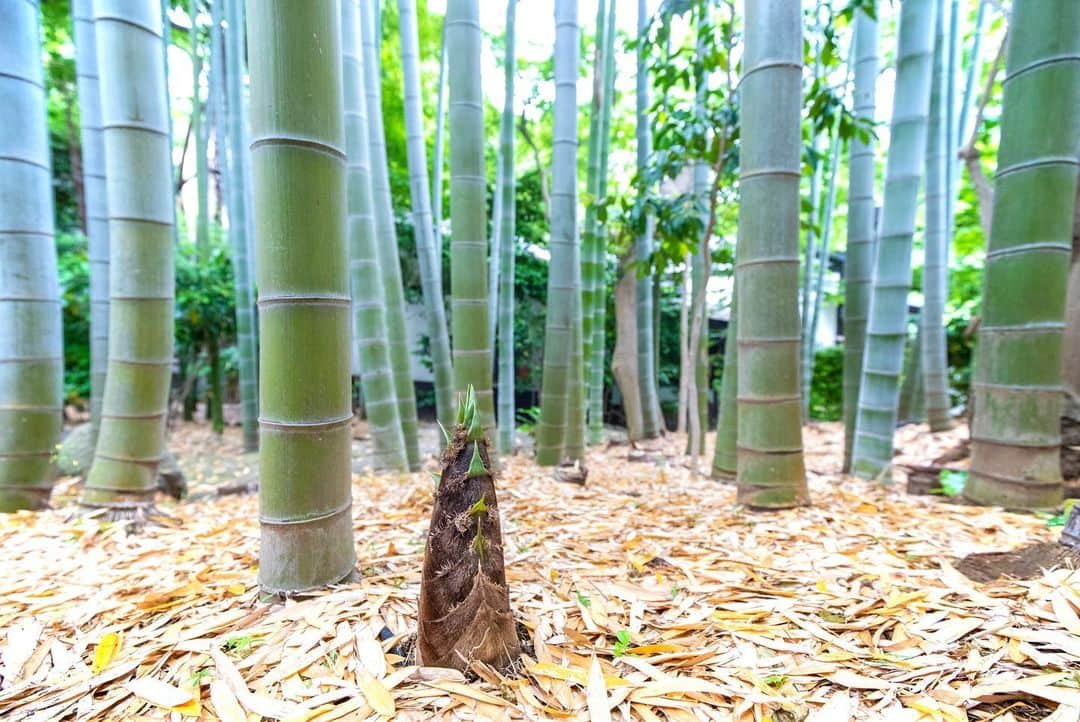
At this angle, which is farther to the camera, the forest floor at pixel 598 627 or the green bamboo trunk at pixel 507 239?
the green bamboo trunk at pixel 507 239

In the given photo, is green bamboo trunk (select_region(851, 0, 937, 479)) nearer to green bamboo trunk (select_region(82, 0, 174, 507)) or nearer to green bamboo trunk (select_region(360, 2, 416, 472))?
green bamboo trunk (select_region(360, 2, 416, 472))

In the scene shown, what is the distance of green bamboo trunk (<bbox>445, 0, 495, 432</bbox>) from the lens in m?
2.41

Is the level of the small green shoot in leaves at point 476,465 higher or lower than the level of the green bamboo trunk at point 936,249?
lower

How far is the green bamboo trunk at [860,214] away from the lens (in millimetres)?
2863

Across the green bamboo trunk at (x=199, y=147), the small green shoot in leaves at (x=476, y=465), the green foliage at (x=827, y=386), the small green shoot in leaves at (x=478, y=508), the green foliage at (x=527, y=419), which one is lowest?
the green foliage at (x=527, y=419)

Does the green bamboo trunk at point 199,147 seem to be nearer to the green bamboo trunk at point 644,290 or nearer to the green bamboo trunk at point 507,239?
the green bamboo trunk at point 507,239

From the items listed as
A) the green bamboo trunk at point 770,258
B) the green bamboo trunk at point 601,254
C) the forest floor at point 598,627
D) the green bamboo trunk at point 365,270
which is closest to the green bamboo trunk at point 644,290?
the green bamboo trunk at point 601,254

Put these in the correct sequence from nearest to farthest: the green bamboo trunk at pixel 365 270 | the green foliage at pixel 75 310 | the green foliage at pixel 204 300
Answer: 1. the green bamboo trunk at pixel 365 270
2. the green foliage at pixel 204 300
3. the green foliage at pixel 75 310

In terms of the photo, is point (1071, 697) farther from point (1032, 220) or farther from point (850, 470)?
point (850, 470)

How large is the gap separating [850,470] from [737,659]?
7.70ft

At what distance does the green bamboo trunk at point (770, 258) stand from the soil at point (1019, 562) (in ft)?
1.92

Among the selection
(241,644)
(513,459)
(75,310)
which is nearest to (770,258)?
(241,644)

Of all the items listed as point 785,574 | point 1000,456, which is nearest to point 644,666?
point 785,574

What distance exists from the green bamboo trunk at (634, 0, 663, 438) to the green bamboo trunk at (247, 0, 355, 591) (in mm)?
A: 2274
